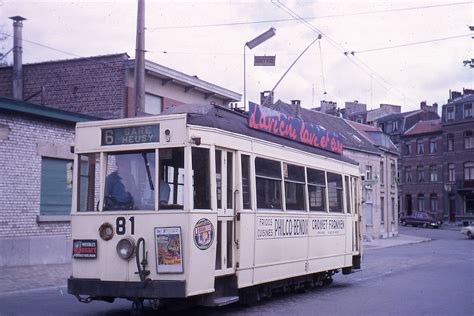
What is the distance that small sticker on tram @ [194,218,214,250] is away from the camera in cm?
930

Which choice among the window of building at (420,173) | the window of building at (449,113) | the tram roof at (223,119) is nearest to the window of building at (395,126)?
the window of building at (420,173)

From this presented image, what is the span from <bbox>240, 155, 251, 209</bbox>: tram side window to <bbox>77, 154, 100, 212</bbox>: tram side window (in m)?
2.33

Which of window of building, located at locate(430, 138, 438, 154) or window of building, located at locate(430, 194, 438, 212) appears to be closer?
window of building, located at locate(430, 138, 438, 154)

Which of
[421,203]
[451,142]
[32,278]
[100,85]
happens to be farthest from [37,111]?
[421,203]

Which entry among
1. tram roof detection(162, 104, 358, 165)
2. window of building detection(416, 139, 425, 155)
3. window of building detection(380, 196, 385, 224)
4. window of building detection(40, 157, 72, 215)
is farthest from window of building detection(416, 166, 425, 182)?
tram roof detection(162, 104, 358, 165)

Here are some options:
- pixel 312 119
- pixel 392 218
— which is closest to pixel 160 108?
pixel 312 119

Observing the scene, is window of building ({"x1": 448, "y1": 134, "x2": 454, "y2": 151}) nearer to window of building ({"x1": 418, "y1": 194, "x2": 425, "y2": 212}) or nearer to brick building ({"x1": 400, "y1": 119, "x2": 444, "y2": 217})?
brick building ({"x1": 400, "y1": 119, "x2": 444, "y2": 217})

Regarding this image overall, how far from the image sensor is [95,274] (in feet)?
31.5

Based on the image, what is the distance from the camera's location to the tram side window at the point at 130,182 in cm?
959

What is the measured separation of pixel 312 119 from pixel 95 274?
128ft

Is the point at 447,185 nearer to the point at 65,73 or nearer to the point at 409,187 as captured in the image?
the point at 409,187

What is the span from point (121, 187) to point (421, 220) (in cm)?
5857

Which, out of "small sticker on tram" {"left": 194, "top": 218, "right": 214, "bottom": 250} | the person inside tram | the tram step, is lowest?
the tram step

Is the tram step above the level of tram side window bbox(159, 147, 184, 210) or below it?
below
